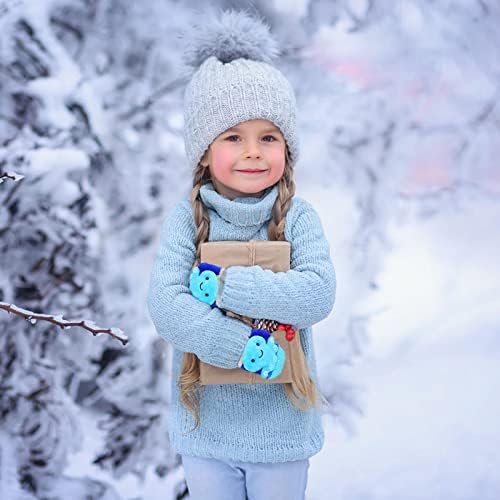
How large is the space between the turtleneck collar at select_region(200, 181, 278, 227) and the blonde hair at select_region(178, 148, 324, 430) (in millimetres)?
14

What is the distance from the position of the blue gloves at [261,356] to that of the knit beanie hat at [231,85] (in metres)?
0.34

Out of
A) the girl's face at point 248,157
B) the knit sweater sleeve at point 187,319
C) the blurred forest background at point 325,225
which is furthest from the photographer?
the blurred forest background at point 325,225

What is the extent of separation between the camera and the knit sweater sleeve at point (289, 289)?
1.11 m

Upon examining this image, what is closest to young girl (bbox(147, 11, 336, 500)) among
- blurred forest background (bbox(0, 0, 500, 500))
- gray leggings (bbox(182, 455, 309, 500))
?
gray leggings (bbox(182, 455, 309, 500))

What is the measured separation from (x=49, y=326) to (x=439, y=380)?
1073mm

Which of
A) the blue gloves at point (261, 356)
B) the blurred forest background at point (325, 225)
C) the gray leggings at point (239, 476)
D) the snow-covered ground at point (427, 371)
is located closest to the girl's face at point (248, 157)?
the blue gloves at point (261, 356)

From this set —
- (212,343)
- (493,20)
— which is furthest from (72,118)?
(493,20)

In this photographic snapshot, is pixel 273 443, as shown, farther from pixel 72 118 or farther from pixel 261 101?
pixel 72 118

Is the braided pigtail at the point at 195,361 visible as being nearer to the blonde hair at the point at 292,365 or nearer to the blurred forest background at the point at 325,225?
the blonde hair at the point at 292,365

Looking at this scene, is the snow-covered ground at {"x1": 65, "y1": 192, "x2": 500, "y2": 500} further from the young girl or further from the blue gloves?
the blue gloves

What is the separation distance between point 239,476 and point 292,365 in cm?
26

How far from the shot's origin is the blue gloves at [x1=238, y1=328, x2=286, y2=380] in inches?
43.7

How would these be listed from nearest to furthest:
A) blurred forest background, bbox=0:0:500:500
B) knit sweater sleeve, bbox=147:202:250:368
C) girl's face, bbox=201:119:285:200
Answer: knit sweater sleeve, bbox=147:202:250:368 → girl's face, bbox=201:119:285:200 → blurred forest background, bbox=0:0:500:500

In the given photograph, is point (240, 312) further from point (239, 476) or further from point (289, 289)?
point (239, 476)
